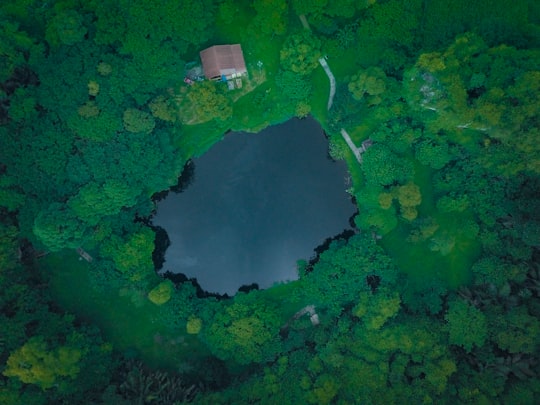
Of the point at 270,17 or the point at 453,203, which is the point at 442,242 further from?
the point at 270,17

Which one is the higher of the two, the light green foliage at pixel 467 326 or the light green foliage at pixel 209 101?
the light green foliage at pixel 209 101

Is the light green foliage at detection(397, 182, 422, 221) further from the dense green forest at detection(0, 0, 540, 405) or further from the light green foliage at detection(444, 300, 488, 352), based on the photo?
the light green foliage at detection(444, 300, 488, 352)

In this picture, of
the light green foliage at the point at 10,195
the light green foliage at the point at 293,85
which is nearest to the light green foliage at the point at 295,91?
the light green foliage at the point at 293,85

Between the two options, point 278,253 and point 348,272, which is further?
point 278,253

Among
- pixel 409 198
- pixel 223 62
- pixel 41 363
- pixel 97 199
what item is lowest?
pixel 41 363

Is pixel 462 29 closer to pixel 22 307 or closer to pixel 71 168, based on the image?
pixel 71 168

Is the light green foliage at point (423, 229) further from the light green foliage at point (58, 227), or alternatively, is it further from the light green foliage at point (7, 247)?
the light green foliage at point (7, 247)

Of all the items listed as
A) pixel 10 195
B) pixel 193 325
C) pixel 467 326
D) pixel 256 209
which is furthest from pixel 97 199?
pixel 467 326
